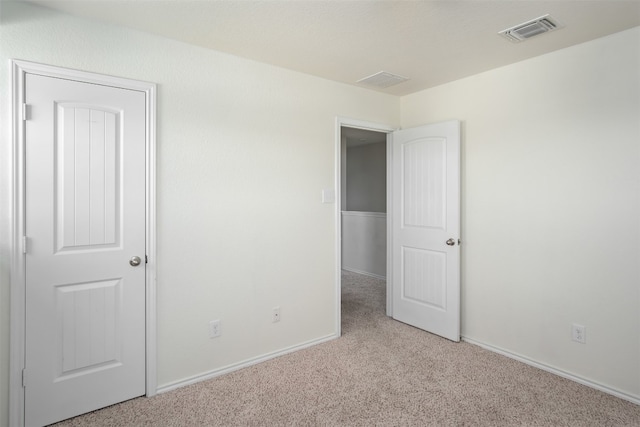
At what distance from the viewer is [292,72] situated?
3070mm

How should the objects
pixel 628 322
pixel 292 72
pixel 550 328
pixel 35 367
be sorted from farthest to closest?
1. pixel 292 72
2. pixel 550 328
3. pixel 628 322
4. pixel 35 367

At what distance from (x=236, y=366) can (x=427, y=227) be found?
2.12m

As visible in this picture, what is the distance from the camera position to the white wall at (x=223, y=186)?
2141 millimetres

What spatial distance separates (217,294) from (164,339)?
46cm

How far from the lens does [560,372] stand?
8.90 ft

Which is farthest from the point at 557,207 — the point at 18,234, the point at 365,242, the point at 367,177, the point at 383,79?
the point at 367,177

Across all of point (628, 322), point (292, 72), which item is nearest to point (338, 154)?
point (292, 72)

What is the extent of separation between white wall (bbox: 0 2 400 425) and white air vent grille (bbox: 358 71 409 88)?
243 millimetres

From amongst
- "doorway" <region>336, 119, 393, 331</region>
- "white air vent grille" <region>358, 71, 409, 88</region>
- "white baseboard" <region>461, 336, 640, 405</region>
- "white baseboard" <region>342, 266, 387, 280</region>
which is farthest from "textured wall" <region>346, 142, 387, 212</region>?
"white baseboard" <region>461, 336, 640, 405</region>

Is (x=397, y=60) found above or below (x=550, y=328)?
above

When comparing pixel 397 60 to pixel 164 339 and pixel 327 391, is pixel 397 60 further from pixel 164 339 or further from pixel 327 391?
pixel 164 339

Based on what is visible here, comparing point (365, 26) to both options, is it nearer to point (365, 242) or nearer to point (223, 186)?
point (223, 186)

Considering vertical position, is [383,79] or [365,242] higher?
[383,79]

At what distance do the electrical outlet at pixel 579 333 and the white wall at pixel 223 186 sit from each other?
6.18ft
